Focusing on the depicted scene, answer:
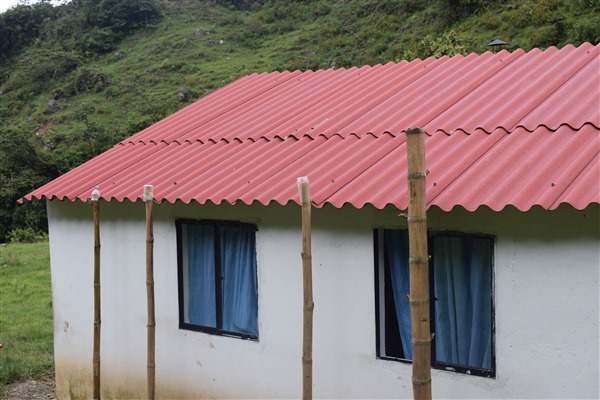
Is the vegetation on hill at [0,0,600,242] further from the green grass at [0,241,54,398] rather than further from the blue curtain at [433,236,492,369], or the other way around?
the blue curtain at [433,236,492,369]

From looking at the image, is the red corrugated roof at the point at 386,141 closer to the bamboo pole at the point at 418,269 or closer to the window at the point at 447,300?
the window at the point at 447,300

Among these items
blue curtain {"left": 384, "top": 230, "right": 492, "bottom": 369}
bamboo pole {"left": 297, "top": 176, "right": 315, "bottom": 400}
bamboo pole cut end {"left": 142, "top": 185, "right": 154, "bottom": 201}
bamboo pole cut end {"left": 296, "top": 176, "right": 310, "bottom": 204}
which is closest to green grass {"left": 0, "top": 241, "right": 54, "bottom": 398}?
bamboo pole cut end {"left": 142, "top": 185, "right": 154, "bottom": 201}

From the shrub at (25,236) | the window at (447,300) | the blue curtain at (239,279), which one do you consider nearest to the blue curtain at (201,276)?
the blue curtain at (239,279)

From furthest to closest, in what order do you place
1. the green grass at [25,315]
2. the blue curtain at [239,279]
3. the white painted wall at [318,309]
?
the green grass at [25,315], the blue curtain at [239,279], the white painted wall at [318,309]

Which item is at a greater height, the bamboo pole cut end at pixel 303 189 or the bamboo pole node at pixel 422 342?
the bamboo pole cut end at pixel 303 189

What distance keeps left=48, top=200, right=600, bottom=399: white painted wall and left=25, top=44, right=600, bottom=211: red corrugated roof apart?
0.94 feet

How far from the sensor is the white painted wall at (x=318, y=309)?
4.73 metres

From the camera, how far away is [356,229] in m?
5.73

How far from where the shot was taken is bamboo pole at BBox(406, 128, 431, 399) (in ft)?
12.7

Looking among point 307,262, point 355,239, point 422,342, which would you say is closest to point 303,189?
point 307,262

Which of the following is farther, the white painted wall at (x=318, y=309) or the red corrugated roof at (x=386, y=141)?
the red corrugated roof at (x=386, y=141)

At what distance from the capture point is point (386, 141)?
248 inches

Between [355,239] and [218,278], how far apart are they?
1714 mm

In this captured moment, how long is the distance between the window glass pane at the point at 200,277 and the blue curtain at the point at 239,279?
153 mm
